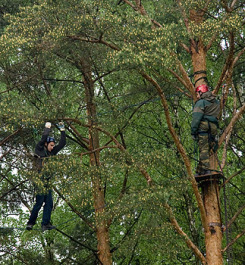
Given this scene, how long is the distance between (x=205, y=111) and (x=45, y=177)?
Answer: 3.62 m

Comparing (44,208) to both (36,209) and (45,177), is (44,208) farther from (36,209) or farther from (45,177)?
(45,177)

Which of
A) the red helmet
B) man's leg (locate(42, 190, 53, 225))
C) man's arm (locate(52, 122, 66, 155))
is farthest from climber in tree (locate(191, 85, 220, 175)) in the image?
man's leg (locate(42, 190, 53, 225))

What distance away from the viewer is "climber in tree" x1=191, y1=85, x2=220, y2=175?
388 inches

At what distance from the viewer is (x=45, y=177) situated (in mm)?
11031

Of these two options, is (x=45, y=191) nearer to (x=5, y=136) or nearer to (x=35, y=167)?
(x=35, y=167)

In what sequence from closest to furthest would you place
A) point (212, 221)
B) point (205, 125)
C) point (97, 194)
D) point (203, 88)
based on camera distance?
1. point (212, 221)
2. point (205, 125)
3. point (203, 88)
4. point (97, 194)

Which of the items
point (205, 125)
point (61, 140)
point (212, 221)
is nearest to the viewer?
point (212, 221)

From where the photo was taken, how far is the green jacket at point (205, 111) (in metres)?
9.84

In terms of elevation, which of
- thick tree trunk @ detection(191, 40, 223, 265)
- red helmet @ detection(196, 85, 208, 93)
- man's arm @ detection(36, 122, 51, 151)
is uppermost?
red helmet @ detection(196, 85, 208, 93)

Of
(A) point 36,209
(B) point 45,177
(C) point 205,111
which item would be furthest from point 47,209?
(C) point 205,111

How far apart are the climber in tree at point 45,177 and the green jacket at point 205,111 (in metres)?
2.60

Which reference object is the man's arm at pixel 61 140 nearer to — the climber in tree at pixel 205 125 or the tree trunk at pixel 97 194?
the tree trunk at pixel 97 194

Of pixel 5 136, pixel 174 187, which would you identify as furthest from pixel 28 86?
pixel 174 187

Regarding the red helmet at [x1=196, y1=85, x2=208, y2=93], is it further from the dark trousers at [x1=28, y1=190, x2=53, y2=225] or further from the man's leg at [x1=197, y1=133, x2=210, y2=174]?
the dark trousers at [x1=28, y1=190, x2=53, y2=225]
